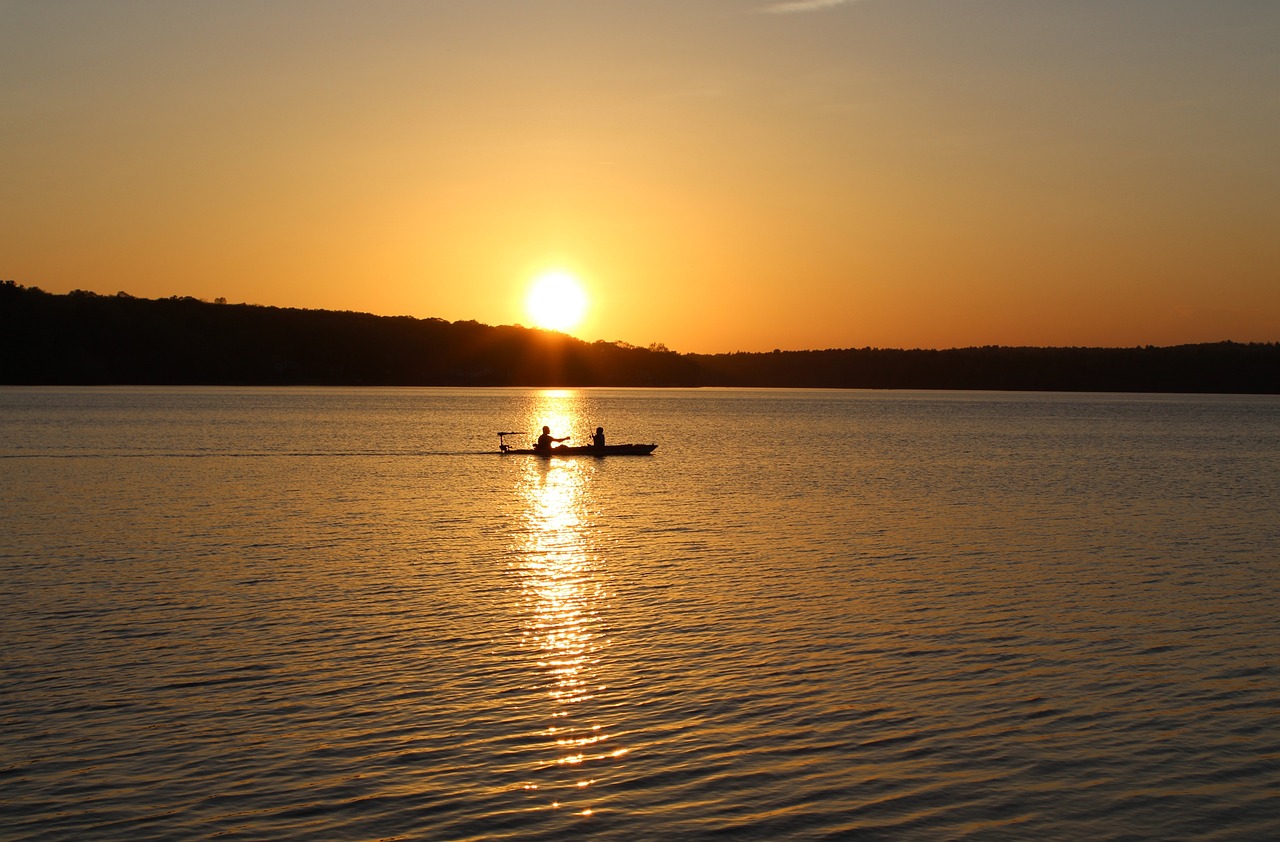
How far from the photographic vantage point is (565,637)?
55.9 feet

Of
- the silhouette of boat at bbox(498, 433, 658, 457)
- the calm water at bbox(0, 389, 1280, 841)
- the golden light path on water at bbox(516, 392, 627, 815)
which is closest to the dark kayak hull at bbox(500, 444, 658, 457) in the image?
the silhouette of boat at bbox(498, 433, 658, 457)

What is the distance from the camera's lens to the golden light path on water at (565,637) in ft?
36.6

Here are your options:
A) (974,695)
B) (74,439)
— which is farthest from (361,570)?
(74,439)

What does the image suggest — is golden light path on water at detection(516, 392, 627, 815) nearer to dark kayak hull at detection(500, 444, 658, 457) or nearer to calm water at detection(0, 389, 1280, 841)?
calm water at detection(0, 389, 1280, 841)

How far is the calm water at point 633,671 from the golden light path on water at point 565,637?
7 centimetres

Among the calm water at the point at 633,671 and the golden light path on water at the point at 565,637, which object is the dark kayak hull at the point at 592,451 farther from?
the calm water at the point at 633,671

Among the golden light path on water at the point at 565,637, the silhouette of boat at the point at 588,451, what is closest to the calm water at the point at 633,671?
the golden light path on water at the point at 565,637

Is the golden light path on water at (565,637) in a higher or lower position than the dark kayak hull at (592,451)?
lower

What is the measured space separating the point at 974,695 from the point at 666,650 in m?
4.41

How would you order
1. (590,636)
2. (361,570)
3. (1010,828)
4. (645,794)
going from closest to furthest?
1. (1010,828)
2. (645,794)
3. (590,636)
4. (361,570)

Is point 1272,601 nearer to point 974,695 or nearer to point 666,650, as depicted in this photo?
point 974,695

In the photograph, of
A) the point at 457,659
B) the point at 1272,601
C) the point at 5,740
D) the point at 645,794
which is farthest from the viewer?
the point at 1272,601

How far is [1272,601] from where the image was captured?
2022 cm

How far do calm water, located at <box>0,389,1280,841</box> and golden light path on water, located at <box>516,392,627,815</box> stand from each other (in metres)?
0.07
